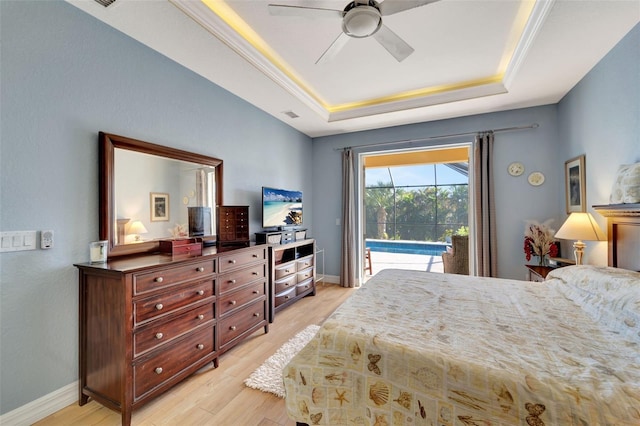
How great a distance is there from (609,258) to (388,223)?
5781mm

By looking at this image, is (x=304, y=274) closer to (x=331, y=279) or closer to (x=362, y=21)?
(x=331, y=279)

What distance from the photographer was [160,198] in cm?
236

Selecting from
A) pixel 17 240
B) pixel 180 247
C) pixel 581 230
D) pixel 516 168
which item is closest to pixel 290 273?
pixel 180 247

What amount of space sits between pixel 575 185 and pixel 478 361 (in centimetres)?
319

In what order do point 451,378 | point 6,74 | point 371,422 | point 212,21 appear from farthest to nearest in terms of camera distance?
1. point 212,21
2. point 6,74
3. point 371,422
4. point 451,378

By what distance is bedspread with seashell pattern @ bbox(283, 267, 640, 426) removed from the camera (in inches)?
35.2

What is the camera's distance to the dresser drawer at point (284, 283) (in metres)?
3.30

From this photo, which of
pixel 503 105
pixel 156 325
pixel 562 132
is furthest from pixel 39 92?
pixel 562 132

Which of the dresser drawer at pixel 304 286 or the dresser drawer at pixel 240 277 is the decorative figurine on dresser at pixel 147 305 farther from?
the dresser drawer at pixel 304 286

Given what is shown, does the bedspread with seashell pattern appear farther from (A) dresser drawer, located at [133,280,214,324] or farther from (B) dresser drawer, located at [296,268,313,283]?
(B) dresser drawer, located at [296,268,313,283]

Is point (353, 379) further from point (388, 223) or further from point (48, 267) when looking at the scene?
point (388, 223)

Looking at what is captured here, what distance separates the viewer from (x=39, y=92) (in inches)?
65.7

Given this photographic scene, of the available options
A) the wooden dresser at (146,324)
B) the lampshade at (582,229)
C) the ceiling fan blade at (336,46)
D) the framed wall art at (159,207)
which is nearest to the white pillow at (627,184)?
the lampshade at (582,229)

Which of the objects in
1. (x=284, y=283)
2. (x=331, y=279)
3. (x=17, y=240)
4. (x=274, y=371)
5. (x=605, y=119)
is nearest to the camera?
(x=17, y=240)
